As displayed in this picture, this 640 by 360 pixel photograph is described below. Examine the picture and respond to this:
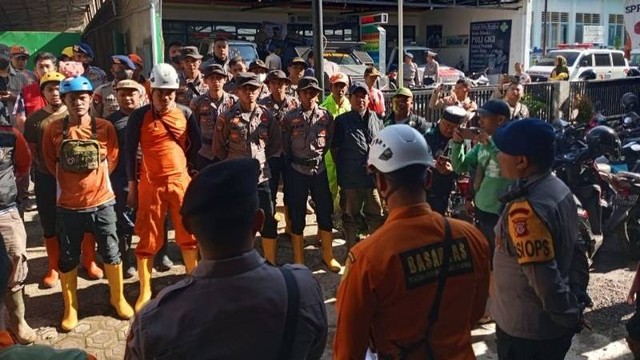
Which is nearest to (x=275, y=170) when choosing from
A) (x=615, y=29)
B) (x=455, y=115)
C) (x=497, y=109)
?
(x=455, y=115)

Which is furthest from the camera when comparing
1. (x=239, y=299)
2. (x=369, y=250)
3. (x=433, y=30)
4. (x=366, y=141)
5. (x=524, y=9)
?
(x=433, y=30)

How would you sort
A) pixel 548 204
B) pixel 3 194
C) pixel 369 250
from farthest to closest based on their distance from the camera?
pixel 3 194, pixel 548 204, pixel 369 250

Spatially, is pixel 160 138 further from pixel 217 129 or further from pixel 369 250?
pixel 369 250

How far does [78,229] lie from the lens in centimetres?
448

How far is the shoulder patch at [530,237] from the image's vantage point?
244 cm

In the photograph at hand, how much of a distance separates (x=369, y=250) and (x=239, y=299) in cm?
57

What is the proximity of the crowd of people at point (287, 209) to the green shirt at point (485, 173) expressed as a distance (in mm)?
15

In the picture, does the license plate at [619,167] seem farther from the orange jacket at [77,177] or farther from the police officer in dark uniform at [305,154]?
the orange jacket at [77,177]

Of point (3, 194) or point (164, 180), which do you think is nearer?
point (3, 194)

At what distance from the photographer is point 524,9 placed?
22.9 metres

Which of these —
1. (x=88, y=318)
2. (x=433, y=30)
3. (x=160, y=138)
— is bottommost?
(x=88, y=318)

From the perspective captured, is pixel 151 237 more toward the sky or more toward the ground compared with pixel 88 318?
more toward the sky

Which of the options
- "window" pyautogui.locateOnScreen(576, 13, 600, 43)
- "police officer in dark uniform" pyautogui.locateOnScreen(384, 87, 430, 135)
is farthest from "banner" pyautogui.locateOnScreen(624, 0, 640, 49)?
"window" pyautogui.locateOnScreen(576, 13, 600, 43)

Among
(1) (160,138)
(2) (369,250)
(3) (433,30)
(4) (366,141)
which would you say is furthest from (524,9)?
(2) (369,250)
